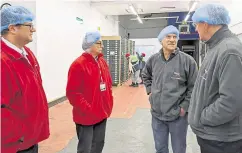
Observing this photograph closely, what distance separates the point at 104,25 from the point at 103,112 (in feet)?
29.8

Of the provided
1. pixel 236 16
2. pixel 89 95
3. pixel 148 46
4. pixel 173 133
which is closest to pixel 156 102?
pixel 173 133

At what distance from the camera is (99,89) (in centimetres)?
205

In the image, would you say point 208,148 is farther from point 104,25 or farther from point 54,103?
point 104,25

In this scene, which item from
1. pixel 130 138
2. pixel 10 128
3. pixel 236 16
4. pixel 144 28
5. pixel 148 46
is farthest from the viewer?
pixel 144 28

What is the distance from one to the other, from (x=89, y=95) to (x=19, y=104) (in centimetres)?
82

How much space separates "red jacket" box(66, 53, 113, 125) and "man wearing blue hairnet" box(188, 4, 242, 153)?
2.91ft

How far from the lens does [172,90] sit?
2029 millimetres

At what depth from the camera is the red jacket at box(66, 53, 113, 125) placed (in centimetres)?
196

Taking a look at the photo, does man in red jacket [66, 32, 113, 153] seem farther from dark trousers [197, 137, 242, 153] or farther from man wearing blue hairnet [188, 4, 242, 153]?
dark trousers [197, 137, 242, 153]

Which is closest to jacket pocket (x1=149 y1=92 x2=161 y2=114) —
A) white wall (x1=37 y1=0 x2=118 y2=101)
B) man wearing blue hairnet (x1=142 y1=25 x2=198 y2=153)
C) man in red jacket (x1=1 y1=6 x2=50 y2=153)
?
man wearing blue hairnet (x1=142 y1=25 x2=198 y2=153)

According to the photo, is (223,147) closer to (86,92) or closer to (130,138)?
(86,92)

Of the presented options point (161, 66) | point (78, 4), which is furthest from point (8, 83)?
point (78, 4)

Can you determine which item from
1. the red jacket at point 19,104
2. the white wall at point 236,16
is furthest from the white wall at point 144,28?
the red jacket at point 19,104

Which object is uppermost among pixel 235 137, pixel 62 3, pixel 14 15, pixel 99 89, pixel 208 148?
pixel 62 3
